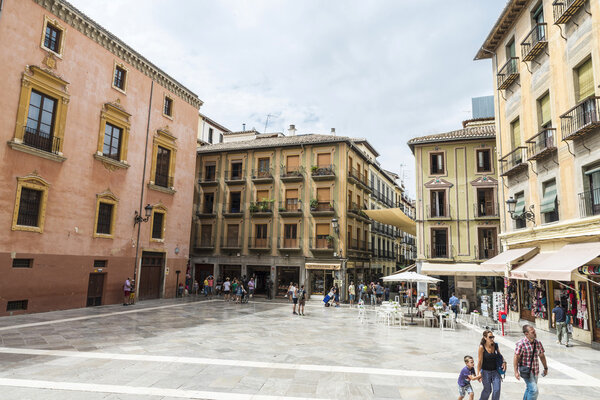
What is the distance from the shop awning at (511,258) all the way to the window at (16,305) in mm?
20227

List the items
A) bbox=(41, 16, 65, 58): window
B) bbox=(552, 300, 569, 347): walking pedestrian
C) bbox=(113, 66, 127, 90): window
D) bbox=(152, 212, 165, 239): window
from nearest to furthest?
1. bbox=(552, 300, 569, 347): walking pedestrian
2. bbox=(41, 16, 65, 58): window
3. bbox=(113, 66, 127, 90): window
4. bbox=(152, 212, 165, 239): window

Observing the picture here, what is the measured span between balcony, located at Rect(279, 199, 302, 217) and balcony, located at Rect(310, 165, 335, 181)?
2.59 metres

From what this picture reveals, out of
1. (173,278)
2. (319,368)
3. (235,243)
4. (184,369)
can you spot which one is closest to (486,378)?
(319,368)

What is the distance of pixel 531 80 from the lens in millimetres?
16172

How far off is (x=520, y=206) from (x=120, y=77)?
73.1 feet

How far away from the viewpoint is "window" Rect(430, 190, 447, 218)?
26375mm

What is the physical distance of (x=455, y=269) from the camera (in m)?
22.6

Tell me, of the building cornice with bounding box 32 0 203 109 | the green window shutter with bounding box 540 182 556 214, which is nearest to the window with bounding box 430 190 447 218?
the green window shutter with bounding box 540 182 556 214

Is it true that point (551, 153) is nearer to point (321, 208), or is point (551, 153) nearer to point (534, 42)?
point (534, 42)

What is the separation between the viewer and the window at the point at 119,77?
21594 millimetres

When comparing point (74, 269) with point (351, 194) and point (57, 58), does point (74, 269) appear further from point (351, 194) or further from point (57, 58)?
point (351, 194)

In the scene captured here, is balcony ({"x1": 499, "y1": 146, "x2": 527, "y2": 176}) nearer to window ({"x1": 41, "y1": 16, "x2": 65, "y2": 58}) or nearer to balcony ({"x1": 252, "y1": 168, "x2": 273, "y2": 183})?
balcony ({"x1": 252, "y1": 168, "x2": 273, "y2": 183})

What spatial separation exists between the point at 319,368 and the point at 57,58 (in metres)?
18.5

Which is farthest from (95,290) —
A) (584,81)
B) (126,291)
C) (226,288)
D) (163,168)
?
(584,81)
